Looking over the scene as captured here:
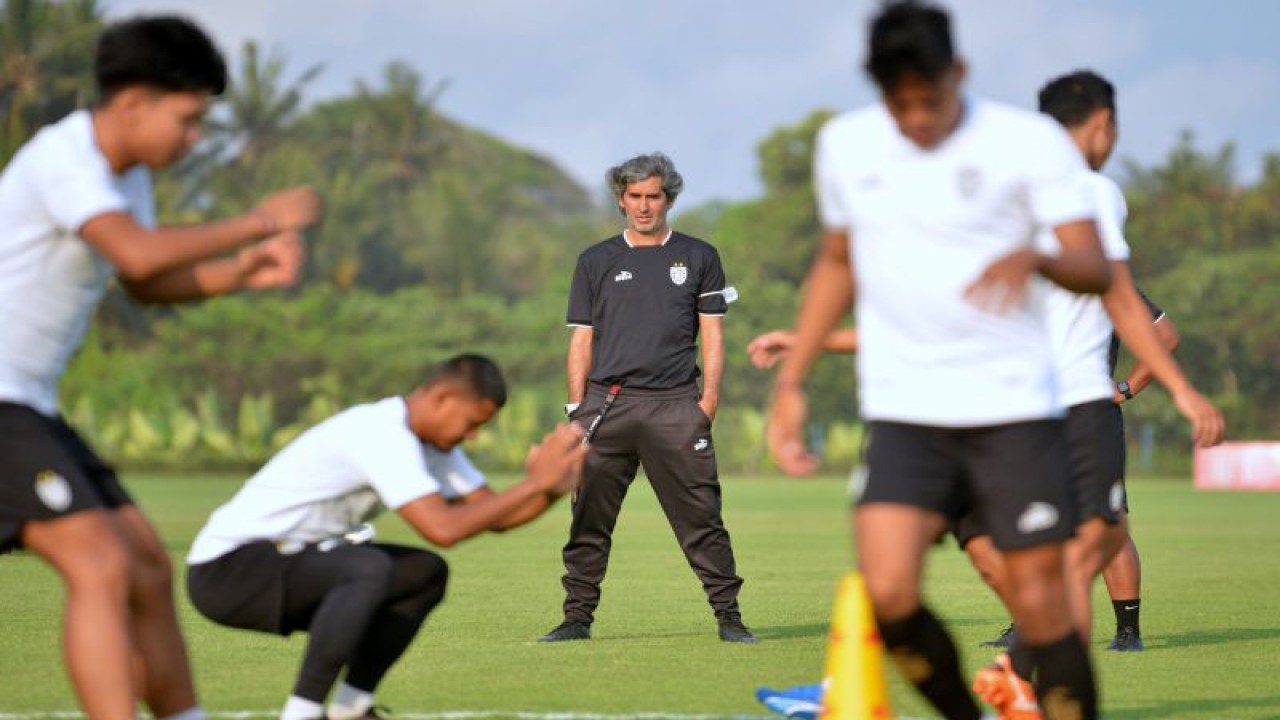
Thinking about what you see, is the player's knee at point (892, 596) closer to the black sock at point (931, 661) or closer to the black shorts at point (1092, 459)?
the black sock at point (931, 661)

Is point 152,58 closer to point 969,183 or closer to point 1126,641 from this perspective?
point 969,183

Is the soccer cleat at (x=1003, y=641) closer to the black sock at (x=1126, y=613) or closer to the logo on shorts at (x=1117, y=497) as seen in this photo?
the black sock at (x=1126, y=613)

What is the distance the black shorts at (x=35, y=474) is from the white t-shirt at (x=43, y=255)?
0.07 meters

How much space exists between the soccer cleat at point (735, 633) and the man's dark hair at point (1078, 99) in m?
3.67

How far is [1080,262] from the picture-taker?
536cm

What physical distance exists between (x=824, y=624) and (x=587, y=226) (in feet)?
321

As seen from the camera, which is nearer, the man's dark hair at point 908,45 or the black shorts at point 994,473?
the man's dark hair at point 908,45

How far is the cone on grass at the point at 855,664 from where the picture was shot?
5.44 metres

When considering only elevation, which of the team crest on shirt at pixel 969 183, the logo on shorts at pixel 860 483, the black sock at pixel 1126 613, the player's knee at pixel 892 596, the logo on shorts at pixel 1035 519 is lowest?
the black sock at pixel 1126 613

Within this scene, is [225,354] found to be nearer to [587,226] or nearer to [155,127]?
[587,226]

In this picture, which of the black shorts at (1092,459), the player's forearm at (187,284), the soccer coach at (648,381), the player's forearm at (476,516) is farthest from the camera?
the soccer coach at (648,381)

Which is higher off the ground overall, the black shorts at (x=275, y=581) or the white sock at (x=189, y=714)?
the black shorts at (x=275, y=581)

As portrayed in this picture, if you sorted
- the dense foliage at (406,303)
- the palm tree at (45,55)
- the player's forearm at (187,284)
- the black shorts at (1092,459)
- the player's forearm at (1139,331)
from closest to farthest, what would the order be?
the player's forearm at (187,284) → the player's forearm at (1139,331) → the black shorts at (1092,459) → the dense foliage at (406,303) → the palm tree at (45,55)

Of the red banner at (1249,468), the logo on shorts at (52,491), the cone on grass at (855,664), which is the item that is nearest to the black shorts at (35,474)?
the logo on shorts at (52,491)
